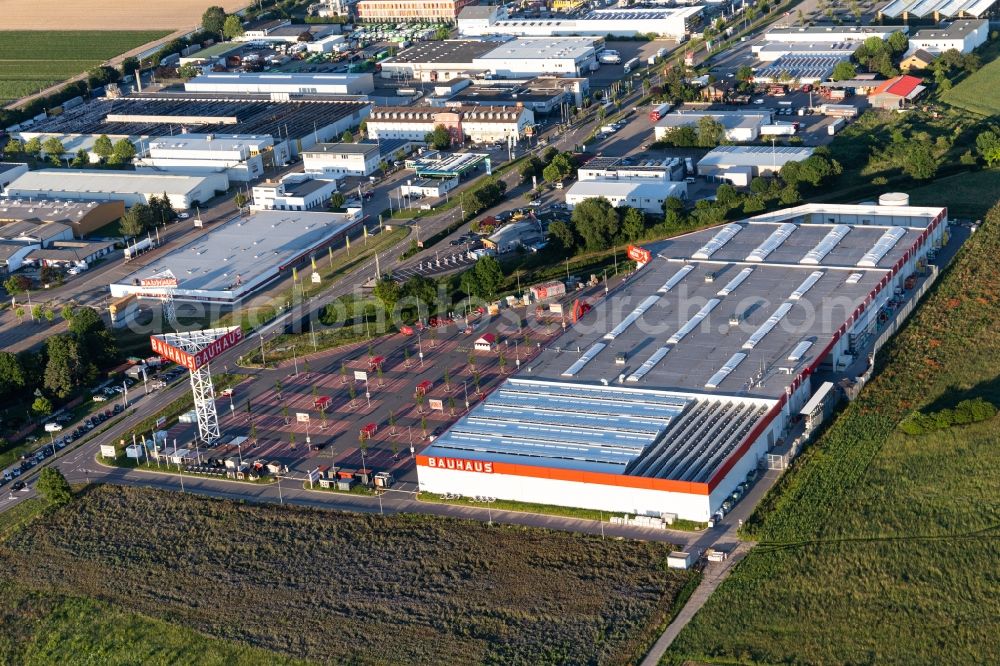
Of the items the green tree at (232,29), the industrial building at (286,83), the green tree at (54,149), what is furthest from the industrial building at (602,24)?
the green tree at (54,149)

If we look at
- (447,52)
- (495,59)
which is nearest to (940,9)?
(495,59)

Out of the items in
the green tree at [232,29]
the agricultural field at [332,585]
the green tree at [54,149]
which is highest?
the green tree at [232,29]

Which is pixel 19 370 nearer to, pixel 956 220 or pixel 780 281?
pixel 780 281

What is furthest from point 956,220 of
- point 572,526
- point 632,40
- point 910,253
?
point 632,40

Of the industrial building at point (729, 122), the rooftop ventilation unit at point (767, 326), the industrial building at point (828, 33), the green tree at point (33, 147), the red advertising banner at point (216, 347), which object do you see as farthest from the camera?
the industrial building at point (828, 33)

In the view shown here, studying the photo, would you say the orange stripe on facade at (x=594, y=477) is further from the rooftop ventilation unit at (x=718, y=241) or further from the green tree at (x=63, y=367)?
the rooftop ventilation unit at (x=718, y=241)

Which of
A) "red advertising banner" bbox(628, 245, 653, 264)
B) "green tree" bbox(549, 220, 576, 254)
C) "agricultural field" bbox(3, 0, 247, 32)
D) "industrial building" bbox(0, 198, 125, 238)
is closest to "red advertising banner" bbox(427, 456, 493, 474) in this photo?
"red advertising banner" bbox(628, 245, 653, 264)

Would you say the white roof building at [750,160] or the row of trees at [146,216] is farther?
the white roof building at [750,160]
